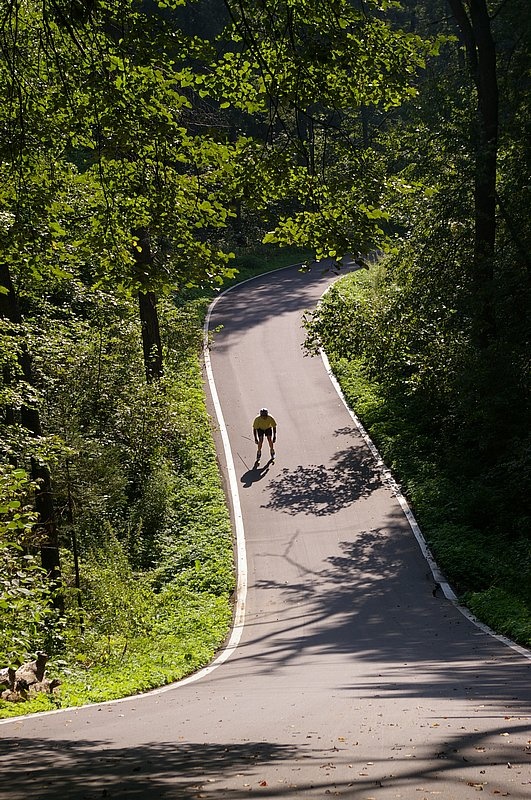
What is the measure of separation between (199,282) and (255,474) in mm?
13319

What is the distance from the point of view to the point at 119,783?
4.65 metres

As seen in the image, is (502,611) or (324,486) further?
(324,486)

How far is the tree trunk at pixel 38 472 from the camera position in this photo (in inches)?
559

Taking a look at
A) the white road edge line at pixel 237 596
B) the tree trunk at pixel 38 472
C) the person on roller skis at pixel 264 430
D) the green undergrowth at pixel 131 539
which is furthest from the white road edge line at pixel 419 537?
the tree trunk at pixel 38 472

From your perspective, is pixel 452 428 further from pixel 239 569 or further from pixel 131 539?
pixel 131 539

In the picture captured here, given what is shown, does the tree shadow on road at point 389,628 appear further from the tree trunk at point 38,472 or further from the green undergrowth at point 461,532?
the tree trunk at point 38,472

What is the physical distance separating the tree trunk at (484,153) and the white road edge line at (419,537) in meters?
4.30

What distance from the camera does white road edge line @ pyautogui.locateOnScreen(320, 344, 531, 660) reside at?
1273 centimetres

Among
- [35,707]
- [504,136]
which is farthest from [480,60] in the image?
[35,707]

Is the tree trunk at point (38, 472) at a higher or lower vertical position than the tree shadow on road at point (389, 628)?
higher

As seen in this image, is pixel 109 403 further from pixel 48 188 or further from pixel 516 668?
pixel 516 668

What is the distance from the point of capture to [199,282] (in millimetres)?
10312

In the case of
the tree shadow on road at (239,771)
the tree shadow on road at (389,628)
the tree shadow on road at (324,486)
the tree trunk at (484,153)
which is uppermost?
the tree trunk at (484,153)

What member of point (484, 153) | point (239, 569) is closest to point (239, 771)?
point (239, 569)
